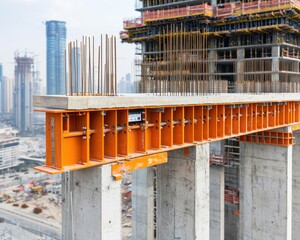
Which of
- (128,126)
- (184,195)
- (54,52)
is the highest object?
(54,52)

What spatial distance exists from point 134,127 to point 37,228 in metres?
60.1

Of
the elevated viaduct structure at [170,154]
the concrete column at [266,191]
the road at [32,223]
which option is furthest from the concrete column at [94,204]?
the road at [32,223]

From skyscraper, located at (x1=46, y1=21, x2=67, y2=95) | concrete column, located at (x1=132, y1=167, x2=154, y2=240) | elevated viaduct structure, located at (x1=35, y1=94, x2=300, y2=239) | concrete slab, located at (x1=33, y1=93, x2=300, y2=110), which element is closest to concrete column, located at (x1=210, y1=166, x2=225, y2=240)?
elevated viaduct structure, located at (x1=35, y1=94, x2=300, y2=239)

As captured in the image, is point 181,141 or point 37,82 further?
point 37,82

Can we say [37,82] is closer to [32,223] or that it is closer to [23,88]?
[23,88]

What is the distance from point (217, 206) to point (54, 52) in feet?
520

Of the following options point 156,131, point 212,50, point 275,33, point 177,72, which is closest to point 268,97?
point 177,72

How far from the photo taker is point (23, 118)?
17488 cm

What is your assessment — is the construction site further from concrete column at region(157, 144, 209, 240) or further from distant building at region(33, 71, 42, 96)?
distant building at region(33, 71, 42, 96)

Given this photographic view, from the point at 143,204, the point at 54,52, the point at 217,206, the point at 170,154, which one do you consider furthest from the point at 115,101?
the point at 54,52

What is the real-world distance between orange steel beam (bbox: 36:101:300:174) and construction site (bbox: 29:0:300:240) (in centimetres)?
3

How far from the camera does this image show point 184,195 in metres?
12.9

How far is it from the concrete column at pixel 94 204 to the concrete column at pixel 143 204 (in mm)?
15584

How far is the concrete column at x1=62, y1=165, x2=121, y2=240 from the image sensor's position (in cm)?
898
